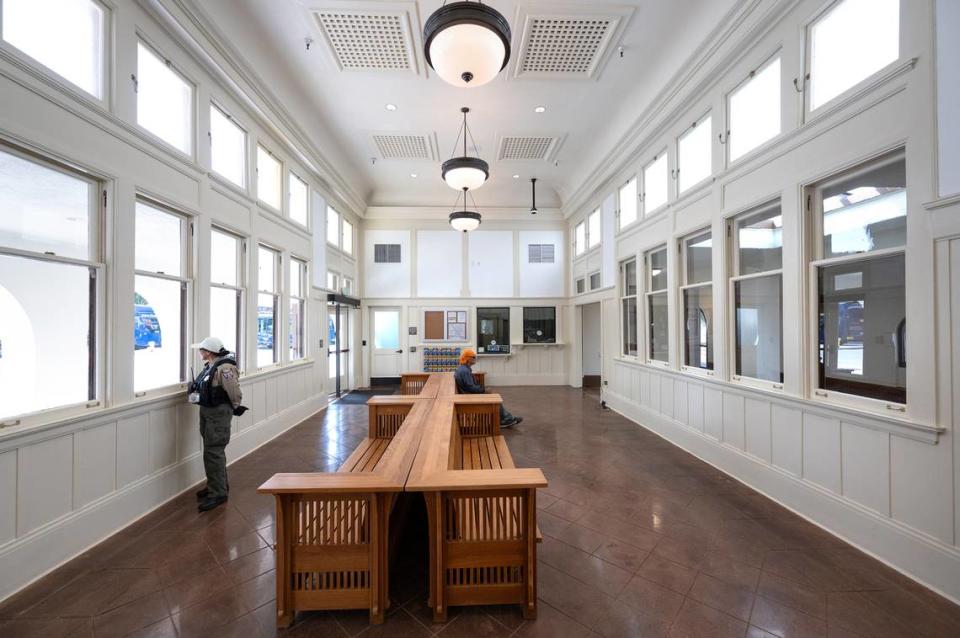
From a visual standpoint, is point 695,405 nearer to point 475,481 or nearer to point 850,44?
point 850,44

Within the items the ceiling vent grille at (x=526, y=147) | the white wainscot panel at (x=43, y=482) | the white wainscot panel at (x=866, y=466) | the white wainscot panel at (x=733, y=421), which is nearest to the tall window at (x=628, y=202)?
the ceiling vent grille at (x=526, y=147)

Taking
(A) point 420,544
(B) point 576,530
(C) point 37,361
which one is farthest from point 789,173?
(C) point 37,361

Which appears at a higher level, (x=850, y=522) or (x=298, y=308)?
(x=298, y=308)

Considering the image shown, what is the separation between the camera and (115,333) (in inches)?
109

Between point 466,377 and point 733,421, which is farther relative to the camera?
point 466,377

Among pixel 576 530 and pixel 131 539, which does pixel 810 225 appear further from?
pixel 131 539

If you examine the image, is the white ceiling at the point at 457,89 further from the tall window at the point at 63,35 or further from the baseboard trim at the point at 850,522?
the baseboard trim at the point at 850,522

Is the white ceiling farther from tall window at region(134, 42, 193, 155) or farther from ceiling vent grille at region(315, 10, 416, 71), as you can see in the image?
tall window at region(134, 42, 193, 155)

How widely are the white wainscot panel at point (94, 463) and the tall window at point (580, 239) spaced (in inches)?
311

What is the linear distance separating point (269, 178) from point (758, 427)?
6.55 m

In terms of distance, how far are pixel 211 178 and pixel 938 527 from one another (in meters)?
6.30

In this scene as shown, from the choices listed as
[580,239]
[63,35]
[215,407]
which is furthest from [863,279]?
[580,239]

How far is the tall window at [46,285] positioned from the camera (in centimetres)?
219

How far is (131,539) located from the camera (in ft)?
8.61
